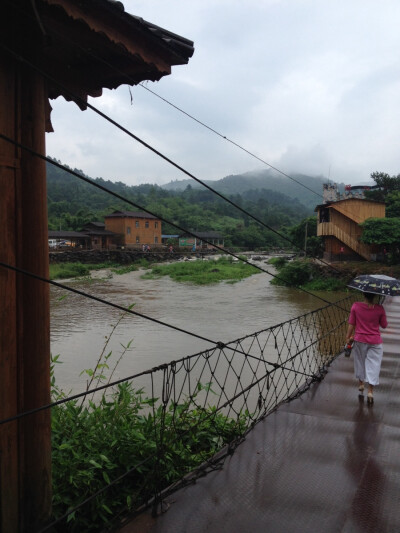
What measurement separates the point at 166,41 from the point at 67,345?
995 cm

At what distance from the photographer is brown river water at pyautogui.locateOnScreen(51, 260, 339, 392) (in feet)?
31.6

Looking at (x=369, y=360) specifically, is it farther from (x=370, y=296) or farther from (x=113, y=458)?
(x=113, y=458)

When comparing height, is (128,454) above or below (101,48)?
below

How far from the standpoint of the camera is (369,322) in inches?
166

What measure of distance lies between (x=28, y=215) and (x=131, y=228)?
4065 centimetres

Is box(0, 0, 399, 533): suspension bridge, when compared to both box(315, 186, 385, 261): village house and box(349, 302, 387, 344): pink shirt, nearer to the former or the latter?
box(349, 302, 387, 344): pink shirt

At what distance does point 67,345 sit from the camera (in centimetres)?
1105

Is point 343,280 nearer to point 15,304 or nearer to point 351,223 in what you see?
point 351,223

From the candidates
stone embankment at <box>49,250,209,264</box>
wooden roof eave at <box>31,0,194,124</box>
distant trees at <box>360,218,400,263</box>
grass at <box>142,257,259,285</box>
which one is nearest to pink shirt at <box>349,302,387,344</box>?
wooden roof eave at <box>31,0,194,124</box>

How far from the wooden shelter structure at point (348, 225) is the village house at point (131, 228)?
22.9 meters

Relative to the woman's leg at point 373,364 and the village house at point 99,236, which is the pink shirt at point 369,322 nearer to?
the woman's leg at point 373,364

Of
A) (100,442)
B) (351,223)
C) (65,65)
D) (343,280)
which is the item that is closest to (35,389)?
(100,442)

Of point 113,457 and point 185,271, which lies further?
point 185,271

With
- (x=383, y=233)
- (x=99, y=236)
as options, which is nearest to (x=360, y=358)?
(x=383, y=233)
